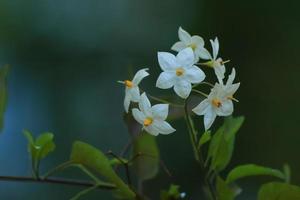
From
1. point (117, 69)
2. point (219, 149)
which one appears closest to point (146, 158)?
point (219, 149)

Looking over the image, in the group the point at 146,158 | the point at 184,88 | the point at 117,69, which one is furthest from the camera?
the point at 117,69

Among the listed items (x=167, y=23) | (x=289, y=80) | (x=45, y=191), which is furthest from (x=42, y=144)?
(x=167, y=23)

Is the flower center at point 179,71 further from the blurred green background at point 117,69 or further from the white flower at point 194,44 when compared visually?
the blurred green background at point 117,69

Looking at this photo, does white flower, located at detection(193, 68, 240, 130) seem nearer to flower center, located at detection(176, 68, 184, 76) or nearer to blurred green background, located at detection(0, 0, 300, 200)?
flower center, located at detection(176, 68, 184, 76)

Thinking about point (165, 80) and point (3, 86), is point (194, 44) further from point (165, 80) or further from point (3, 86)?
point (3, 86)

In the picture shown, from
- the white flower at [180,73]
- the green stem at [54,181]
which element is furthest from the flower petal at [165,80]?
the green stem at [54,181]

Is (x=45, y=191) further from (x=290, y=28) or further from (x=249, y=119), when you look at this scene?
(x=290, y=28)
